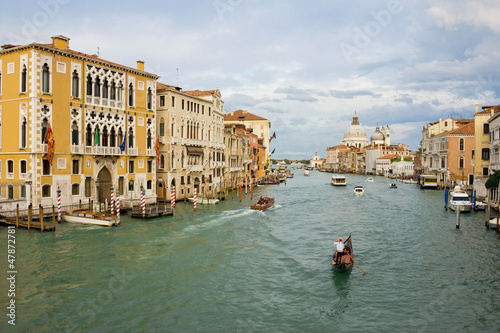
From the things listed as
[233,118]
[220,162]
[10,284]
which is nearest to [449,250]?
[10,284]

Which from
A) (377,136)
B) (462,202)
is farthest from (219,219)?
(377,136)

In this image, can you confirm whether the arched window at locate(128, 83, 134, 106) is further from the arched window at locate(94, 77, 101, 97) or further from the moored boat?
the moored boat

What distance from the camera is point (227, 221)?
24.9m

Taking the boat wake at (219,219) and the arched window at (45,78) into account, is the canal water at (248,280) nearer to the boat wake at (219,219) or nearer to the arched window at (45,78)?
the boat wake at (219,219)

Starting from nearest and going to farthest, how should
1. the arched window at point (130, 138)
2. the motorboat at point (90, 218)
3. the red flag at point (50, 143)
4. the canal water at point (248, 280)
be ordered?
the canal water at point (248, 280), the motorboat at point (90, 218), the red flag at point (50, 143), the arched window at point (130, 138)

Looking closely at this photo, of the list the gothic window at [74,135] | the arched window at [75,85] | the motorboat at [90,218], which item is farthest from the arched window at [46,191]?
the arched window at [75,85]

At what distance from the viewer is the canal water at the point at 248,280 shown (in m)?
10.5

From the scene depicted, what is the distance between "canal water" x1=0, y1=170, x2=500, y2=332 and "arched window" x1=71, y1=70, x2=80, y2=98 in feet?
27.5

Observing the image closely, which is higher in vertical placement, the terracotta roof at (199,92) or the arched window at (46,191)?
the terracotta roof at (199,92)

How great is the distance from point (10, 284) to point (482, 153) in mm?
40676

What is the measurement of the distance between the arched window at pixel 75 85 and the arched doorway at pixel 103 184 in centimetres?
535

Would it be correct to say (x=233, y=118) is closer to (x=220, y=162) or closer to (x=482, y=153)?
(x=220, y=162)

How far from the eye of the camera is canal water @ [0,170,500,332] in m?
10.5

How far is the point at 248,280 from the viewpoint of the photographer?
13680 millimetres
